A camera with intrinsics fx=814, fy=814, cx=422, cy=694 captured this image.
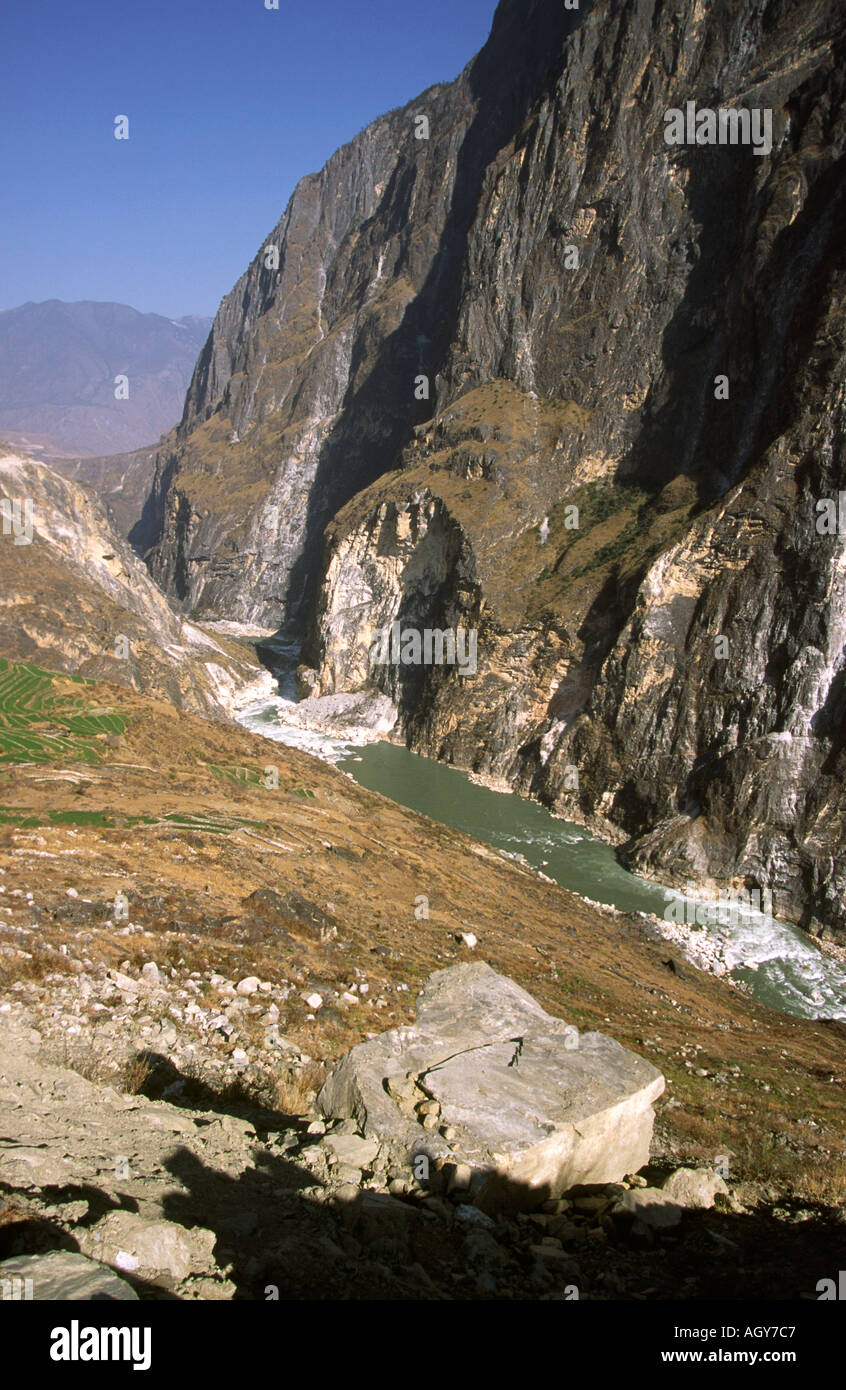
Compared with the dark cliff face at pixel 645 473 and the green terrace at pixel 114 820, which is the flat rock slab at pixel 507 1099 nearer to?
the green terrace at pixel 114 820

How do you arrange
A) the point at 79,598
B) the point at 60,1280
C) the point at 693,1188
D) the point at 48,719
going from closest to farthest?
the point at 60,1280 → the point at 693,1188 → the point at 48,719 → the point at 79,598

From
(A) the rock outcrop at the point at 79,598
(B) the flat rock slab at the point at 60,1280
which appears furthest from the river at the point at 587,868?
(B) the flat rock slab at the point at 60,1280

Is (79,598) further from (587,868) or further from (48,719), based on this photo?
(587,868)

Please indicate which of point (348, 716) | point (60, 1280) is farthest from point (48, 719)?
point (348, 716)

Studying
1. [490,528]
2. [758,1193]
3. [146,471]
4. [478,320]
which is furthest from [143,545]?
[758,1193]

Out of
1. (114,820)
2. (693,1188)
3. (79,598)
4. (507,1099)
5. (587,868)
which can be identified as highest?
(79,598)
